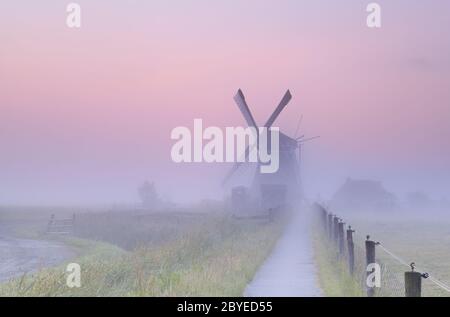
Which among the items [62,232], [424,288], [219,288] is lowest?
[62,232]

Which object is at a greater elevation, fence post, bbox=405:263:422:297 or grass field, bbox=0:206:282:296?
fence post, bbox=405:263:422:297

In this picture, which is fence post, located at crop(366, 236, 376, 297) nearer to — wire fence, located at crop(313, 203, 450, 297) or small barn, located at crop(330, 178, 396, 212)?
wire fence, located at crop(313, 203, 450, 297)

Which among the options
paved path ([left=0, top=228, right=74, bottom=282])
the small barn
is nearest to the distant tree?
A: the small barn

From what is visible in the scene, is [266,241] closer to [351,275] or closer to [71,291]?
[351,275]

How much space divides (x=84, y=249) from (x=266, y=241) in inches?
615

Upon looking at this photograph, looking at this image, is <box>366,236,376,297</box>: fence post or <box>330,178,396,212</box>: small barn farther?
<box>330,178,396,212</box>: small barn

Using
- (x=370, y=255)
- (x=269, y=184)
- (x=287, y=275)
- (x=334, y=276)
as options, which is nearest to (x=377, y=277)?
(x=370, y=255)

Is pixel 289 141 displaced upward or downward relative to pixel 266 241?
upward

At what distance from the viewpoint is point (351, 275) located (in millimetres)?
13805

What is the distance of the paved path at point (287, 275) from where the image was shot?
11906mm

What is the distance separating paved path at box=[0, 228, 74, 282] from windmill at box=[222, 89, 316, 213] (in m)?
19.3

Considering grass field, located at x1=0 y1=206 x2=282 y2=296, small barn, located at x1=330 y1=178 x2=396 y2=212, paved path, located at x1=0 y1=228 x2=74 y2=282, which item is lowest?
small barn, located at x1=330 y1=178 x2=396 y2=212

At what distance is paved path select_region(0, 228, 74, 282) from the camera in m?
25.6
